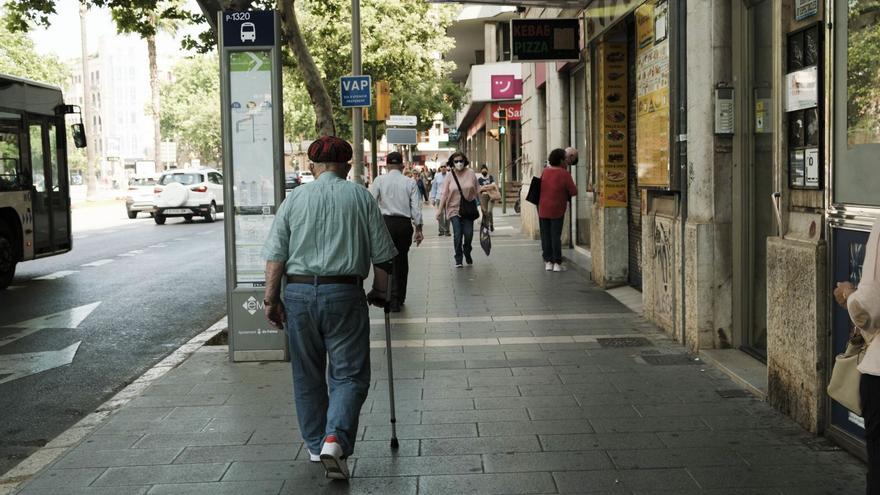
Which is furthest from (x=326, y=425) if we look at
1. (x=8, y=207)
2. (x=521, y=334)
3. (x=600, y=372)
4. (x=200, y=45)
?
(x=200, y=45)

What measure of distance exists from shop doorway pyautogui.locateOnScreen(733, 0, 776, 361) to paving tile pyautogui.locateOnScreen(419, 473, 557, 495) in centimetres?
291

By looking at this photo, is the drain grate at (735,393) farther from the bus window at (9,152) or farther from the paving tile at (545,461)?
the bus window at (9,152)

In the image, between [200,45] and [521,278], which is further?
[200,45]

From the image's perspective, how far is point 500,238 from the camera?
21109 mm

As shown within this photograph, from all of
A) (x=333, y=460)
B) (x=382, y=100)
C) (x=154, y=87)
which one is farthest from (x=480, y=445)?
(x=154, y=87)

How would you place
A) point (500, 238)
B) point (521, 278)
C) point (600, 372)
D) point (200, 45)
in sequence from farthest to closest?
1. point (500, 238)
2. point (200, 45)
3. point (521, 278)
4. point (600, 372)

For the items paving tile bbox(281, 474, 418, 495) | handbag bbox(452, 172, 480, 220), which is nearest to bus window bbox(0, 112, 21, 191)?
handbag bbox(452, 172, 480, 220)

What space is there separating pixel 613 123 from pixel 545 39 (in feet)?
6.62

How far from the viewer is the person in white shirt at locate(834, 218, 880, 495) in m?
3.34

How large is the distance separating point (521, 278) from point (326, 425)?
8637 mm

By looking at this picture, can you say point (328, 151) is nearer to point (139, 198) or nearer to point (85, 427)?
point (85, 427)

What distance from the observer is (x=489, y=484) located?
470 centimetres

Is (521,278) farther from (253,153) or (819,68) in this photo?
(819,68)

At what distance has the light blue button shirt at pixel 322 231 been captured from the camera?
4828 millimetres
